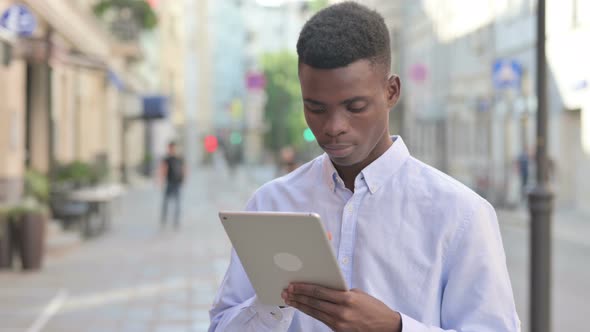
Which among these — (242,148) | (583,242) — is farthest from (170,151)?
(242,148)

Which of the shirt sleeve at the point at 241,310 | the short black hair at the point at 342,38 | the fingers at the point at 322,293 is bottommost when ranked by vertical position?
the shirt sleeve at the point at 241,310

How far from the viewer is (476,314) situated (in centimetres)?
175

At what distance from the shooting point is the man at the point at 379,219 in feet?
5.75

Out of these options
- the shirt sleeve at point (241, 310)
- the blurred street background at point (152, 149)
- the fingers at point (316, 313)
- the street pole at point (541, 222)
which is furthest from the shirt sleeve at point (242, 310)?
the street pole at point (541, 222)

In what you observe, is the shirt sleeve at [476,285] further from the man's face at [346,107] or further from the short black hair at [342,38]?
the short black hair at [342,38]

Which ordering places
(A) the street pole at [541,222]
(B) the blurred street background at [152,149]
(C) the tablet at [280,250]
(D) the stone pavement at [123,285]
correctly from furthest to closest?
(B) the blurred street background at [152,149] < (D) the stone pavement at [123,285] < (A) the street pole at [541,222] < (C) the tablet at [280,250]

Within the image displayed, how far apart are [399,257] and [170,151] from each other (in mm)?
16686

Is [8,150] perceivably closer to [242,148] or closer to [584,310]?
[584,310]

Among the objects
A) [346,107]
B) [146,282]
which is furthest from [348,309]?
[146,282]

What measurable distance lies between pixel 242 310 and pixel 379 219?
0.36 meters

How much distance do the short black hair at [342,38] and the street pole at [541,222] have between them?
446 cm

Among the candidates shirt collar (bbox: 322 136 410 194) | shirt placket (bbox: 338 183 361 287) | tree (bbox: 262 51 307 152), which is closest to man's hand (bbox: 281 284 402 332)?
shirt placket (bbox: 338 183 361 287)

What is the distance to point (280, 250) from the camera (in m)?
1.72

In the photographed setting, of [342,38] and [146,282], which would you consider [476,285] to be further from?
[146,282]
